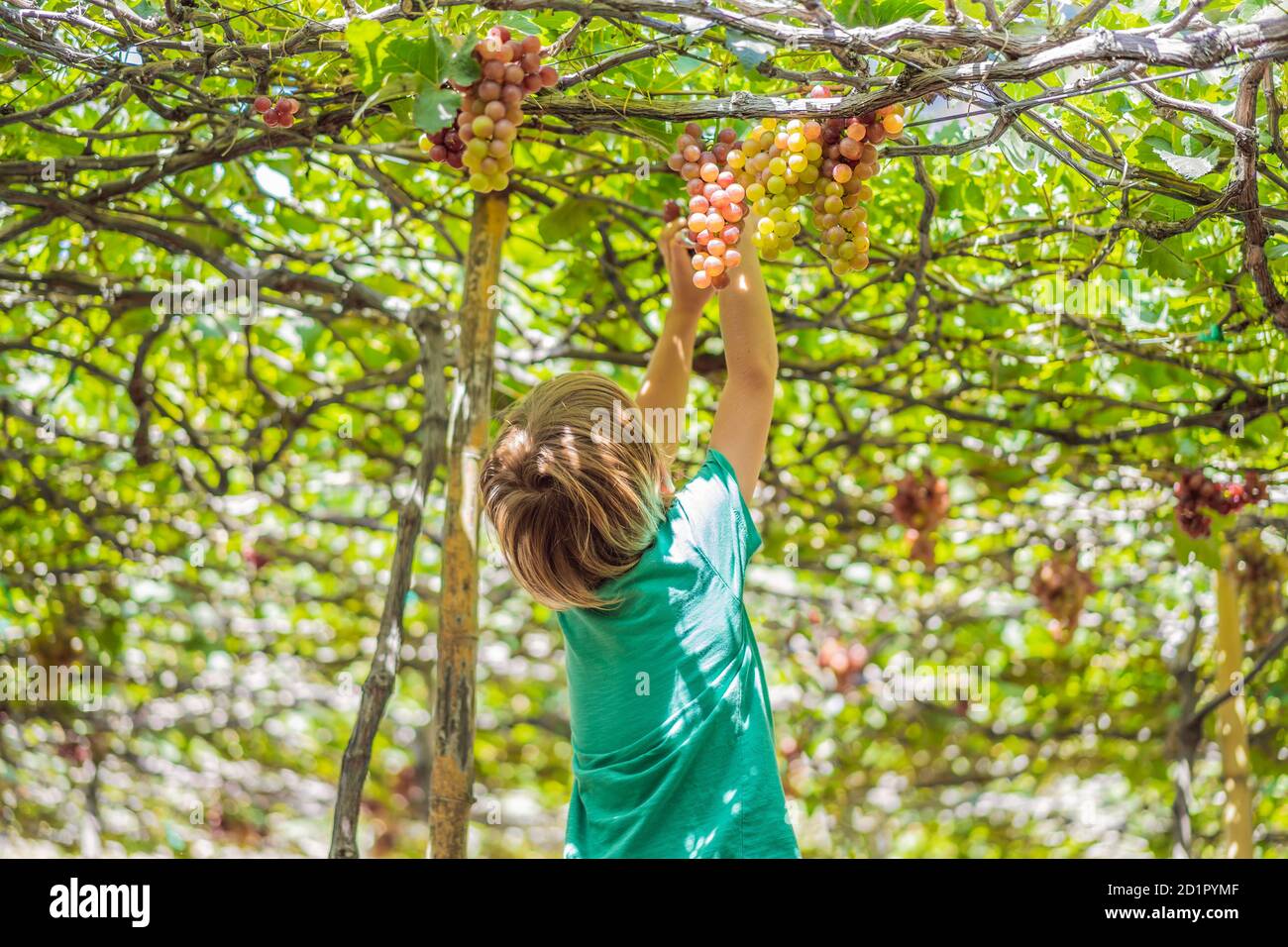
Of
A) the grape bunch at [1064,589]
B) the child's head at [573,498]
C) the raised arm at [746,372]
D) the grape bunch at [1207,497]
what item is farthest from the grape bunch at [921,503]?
the child's head at [573,498]

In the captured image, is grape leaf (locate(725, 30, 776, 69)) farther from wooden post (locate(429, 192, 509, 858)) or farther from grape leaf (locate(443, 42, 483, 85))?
wooden post (locate(429, 192, 509, 858))

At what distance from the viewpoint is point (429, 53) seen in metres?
1.45

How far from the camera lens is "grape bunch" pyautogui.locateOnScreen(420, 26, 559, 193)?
1435 mm

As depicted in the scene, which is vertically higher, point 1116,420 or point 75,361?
point 75,361

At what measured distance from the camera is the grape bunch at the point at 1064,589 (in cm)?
421

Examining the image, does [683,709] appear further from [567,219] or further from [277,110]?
[567,219]

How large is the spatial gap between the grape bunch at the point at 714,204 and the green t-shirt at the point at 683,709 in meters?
0.31

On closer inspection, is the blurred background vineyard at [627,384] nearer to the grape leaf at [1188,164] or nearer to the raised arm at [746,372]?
the grape leaf at [1188,164]

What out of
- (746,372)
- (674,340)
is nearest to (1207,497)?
(674,340)

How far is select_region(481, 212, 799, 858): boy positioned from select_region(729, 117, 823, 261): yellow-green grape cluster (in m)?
0.32

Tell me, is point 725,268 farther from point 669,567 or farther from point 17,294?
point 17,294

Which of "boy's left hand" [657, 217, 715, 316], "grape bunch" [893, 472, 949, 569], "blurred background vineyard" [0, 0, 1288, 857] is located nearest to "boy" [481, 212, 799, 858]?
"boy's left hand" [657, 217, 715, 316]

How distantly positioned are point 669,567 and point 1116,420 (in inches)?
87.6
